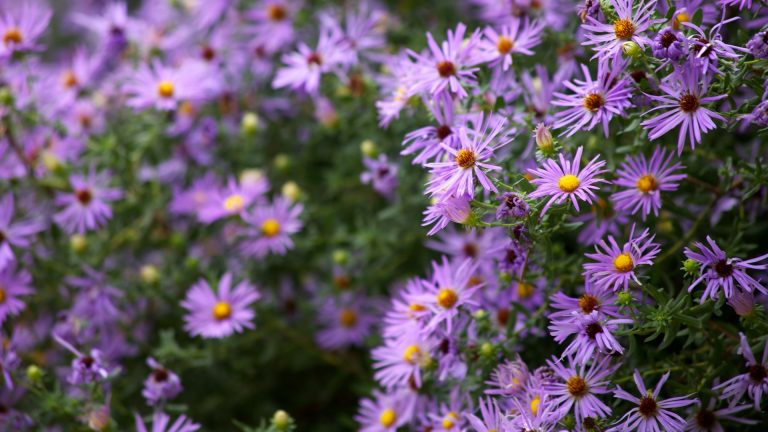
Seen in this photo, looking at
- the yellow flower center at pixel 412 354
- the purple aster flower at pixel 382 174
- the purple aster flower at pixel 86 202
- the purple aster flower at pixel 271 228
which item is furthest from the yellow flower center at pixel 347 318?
the purple aster flower at pixel 86 202

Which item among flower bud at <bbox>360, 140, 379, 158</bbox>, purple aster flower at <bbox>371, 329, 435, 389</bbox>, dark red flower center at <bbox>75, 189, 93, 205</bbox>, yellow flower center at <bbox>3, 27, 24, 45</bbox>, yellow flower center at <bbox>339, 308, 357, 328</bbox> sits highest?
yellow flower center at <bbox>3, 27, 24, 45</bbox>

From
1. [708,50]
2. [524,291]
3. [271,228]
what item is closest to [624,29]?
[708,50]

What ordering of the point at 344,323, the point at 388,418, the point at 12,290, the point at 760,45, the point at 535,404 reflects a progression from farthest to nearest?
the point at 344,323, the point at 12,290, the point at 388,418, the point at 535,404, the point at 760,45

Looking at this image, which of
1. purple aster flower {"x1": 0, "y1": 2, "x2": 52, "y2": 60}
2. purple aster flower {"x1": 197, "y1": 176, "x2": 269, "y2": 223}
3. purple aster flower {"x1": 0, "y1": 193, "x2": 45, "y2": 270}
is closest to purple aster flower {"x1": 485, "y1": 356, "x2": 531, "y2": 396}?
purple aster flower {"x1": 197, "y1": 176, "x2": 269, "y2": 223}

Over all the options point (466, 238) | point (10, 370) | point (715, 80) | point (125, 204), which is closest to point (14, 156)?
point (125, 204)

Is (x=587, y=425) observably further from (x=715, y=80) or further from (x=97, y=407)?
(x=97, y=407)

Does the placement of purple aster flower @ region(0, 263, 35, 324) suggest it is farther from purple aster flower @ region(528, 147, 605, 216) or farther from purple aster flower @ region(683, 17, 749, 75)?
purple aster flower @ region(683, 17, 749, 75)

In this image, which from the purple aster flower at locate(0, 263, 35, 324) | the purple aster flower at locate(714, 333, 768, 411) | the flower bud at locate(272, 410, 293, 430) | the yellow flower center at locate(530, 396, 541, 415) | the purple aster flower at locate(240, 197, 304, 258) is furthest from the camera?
the purple aster flower at locate(240, 197, 304, 258)

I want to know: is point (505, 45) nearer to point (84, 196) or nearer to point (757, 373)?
point (757, 373)

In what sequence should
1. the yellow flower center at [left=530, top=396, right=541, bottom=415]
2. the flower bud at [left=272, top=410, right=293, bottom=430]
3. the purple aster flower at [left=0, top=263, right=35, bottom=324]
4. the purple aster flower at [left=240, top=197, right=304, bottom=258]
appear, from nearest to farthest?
1. the yellow flower center at [left=530, top=396, right=541, bottom=415]
2. the flower bud at [left=272, top=410, right=293, bottom=430]
3. the purple aster flower at [left=0, top=263, right=35, bottom=324]
4. the purple aster flower at [left=240, top=197, right=304, bottom=258]
